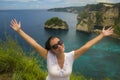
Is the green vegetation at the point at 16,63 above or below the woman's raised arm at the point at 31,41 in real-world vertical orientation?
below

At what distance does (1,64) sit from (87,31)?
70.5 m

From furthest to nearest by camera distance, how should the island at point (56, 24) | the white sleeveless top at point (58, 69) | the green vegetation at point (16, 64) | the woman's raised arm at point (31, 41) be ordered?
the island at point (56, 24)
the green vegetation at point (16, 64)
the woman's raised arm at point (31, 41)
the white sleeveless top at point (58, 69)

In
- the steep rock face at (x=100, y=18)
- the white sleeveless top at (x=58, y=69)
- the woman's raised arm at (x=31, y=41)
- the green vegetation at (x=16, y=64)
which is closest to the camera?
the white sleeveless top at (x=58, y=69)

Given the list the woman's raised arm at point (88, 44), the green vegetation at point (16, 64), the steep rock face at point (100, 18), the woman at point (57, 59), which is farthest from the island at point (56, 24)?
the woman at point (57, 59)

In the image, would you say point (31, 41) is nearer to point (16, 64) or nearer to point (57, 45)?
point (57, 45)

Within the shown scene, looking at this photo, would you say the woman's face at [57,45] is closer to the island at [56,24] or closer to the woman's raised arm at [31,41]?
the woman's raised arm at [31,41]

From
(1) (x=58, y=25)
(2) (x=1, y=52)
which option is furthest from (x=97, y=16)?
(2) (x=1, y=52)

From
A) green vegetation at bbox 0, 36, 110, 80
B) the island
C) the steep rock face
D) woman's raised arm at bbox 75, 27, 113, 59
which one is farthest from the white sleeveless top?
the island

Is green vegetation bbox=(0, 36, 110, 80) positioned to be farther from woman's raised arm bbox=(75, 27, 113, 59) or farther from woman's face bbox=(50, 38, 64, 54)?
woman's face bbox=(50, 38, 64, 54)

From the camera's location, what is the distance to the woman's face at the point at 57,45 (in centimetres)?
274

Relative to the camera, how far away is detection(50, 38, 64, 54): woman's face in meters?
2.74

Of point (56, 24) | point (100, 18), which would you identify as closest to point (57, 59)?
point (56, 24)

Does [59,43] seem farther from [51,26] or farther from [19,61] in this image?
[51,26]

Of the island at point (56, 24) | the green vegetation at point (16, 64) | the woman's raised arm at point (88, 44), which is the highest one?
the woman's raised arm at point (88, 44)
